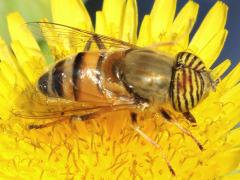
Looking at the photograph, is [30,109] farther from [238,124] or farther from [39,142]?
[238,124]

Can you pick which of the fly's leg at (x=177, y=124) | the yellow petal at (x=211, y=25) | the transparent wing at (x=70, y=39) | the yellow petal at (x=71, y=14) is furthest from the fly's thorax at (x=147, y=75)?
the yellow petal at (x=71, y=14)

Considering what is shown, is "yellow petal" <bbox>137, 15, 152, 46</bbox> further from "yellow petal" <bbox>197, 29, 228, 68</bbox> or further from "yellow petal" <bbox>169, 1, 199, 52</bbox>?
"yellow petal" <bbox>197, 29, 228, 68</bbox>

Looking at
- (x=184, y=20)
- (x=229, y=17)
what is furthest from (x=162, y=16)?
(x=229, y=17)

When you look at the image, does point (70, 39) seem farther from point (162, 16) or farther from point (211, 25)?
point (211, 25)

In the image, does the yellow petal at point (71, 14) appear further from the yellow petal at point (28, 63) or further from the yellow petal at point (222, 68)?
the yellow petal at point (222, 68)

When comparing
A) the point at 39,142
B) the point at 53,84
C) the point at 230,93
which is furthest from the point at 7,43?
the point at 230,93
